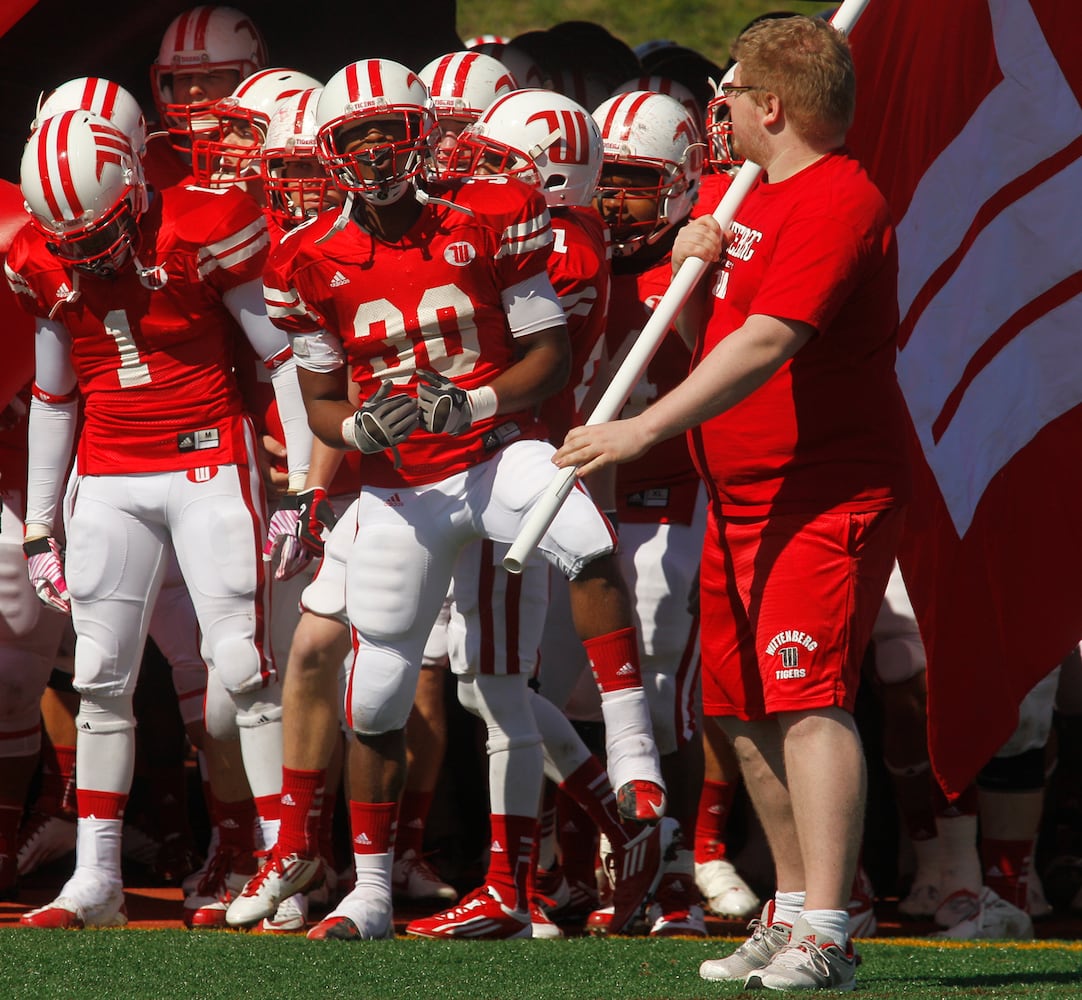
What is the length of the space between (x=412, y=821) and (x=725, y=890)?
843mm

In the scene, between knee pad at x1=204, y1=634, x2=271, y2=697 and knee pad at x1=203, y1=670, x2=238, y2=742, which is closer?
knee pad at x1=204, y1=634, x2=271, y2=697

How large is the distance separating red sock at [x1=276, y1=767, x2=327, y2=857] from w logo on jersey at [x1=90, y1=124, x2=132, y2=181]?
1454mm

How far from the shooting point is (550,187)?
478 cm

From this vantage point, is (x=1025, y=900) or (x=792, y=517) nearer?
(x=792, y=517)

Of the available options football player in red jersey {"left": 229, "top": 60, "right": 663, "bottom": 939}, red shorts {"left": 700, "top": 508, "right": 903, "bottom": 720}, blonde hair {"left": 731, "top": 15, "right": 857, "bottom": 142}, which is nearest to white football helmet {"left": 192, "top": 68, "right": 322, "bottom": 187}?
football player in red jersey {"left": 229, "top": 60, "right": 663, "bottom": 939}

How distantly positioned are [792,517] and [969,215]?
1.22m

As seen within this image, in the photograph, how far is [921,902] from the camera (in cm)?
496

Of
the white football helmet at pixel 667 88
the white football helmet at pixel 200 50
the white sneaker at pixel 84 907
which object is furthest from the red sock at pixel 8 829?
the white football helmet at pixel 667 88

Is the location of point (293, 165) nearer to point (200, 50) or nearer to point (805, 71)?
point (200, 50)

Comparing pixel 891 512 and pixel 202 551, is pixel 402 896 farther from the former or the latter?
pixel 891 512

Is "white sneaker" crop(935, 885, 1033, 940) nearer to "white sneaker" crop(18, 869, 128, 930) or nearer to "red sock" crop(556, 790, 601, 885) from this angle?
"red sock" crop(556, 790, 601, 885)

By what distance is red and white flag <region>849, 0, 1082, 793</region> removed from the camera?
418 cm

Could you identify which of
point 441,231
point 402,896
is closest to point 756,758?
point 441,231

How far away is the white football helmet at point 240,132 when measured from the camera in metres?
5.01
